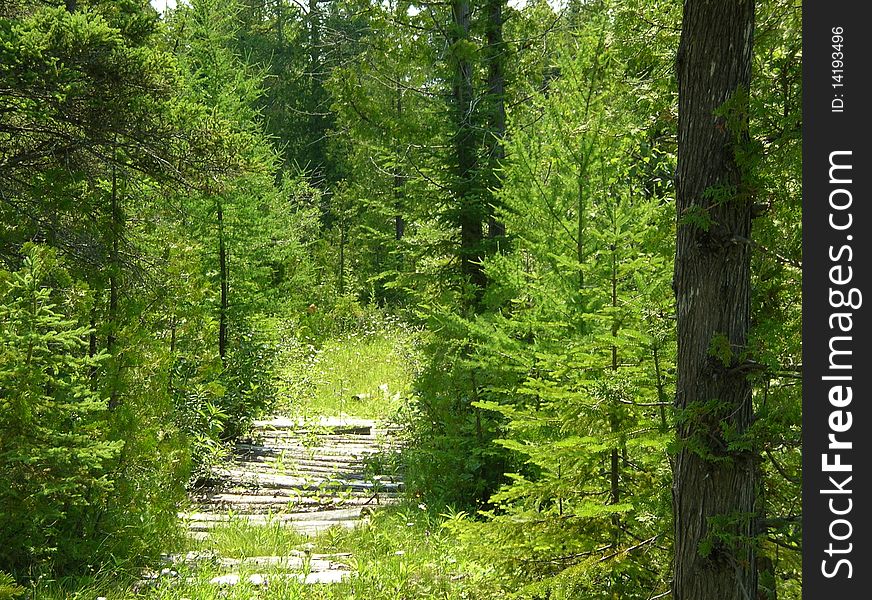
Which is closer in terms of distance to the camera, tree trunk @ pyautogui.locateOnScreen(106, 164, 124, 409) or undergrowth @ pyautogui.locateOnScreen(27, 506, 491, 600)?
undergrowth @ pyautogui.locateOnScreen(27, 506, 491, 600)

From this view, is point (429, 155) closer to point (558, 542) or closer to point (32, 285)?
point (32, 285)

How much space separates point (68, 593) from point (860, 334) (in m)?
5.10

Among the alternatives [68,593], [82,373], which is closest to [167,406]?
[82,373]

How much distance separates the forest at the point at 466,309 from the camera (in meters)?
2.75

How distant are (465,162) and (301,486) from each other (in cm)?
458

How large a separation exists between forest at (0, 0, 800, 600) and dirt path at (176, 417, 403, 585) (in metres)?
0.11

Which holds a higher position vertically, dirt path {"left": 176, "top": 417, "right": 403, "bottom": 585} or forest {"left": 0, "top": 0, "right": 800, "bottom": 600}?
forest {"left": 0, "top": 0, "right": 800, "bottom": 600}

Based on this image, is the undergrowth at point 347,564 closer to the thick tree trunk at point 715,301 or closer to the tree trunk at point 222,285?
the thick tree trunk at point 715,301

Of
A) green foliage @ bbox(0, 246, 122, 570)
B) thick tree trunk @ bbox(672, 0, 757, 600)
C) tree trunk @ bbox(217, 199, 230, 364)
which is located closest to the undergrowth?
green foliage @ bbox(0, 246, 122, 570)

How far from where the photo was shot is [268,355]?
491 inches

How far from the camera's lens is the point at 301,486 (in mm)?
9000

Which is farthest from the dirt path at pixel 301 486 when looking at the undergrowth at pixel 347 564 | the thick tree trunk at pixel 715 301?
the thick tree trunk at pixel 715 301

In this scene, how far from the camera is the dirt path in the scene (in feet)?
19.9

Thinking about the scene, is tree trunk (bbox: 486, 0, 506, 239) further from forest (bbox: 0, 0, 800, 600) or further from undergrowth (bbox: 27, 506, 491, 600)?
undergrowth (bbox: 27, 506, 491, 600)
